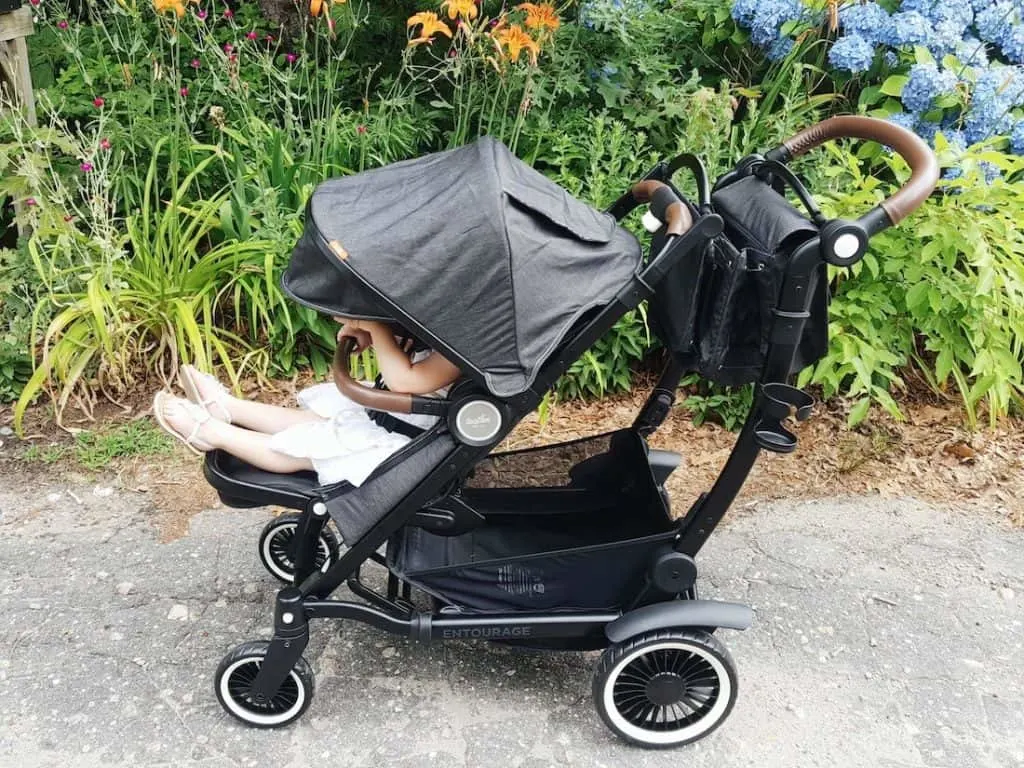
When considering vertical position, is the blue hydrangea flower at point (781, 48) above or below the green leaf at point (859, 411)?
above

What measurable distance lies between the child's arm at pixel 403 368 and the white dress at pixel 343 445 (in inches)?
5.6

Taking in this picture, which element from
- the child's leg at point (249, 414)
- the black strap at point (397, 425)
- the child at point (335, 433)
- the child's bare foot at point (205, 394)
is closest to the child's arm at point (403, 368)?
the child at point (335, 433)

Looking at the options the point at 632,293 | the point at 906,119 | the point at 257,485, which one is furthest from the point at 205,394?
the point at 906,119

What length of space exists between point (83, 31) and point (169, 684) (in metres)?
3.34

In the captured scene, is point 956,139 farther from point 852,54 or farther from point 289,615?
point 289,615

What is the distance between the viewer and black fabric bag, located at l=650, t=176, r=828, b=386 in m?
2.06

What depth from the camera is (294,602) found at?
2273 millimetres

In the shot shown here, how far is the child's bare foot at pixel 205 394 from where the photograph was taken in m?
2.47

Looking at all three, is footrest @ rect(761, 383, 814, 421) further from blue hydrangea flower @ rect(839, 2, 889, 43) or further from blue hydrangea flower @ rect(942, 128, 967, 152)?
blue hydrangea flower @ rect(839, 2, 889, 43)

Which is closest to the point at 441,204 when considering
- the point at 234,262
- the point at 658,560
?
the point at 658,560

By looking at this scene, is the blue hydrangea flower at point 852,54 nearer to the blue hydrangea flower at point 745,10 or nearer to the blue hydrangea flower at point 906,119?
the blue hydrangea flower at point 906,119

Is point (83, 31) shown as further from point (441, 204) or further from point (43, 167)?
point (441, 204)

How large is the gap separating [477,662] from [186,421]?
1046 mm

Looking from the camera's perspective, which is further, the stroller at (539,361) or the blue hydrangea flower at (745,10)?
the blue hydrangea flower at (745,10)
